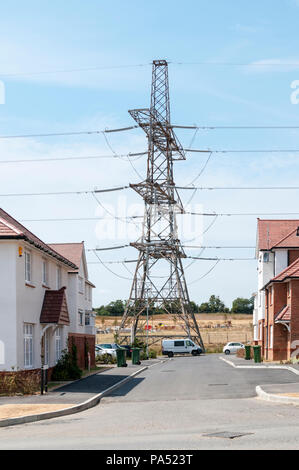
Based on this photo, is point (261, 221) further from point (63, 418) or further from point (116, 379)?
point (63, 418)

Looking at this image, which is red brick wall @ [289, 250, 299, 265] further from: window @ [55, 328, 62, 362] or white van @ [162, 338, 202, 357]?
window @ [55, 328, 62, 362]

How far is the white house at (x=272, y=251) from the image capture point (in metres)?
49.2

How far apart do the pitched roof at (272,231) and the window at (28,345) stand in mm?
29239

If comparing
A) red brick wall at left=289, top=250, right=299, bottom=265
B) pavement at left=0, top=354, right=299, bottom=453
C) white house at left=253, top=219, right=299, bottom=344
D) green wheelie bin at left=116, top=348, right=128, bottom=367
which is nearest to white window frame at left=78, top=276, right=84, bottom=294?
green wheelie bin at left=116, top=348, right=128, bottom=367

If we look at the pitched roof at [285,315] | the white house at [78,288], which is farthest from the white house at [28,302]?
the pitched roof at [285,315]

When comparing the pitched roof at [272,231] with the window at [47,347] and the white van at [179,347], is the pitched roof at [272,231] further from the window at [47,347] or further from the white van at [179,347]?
the window at [47,347]

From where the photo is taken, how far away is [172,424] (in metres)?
14.6

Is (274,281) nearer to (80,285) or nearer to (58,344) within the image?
(80,285)

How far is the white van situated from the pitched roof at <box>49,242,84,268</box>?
23581 millimetres

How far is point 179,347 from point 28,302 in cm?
3936
